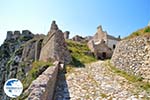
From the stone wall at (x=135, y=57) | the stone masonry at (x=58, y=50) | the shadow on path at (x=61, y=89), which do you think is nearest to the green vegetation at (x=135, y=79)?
the stone wall at (x=135, y=57)

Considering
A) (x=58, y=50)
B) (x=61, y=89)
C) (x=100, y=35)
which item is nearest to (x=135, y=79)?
(x=61, y=89)

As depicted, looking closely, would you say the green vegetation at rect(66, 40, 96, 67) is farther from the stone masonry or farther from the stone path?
the stone path

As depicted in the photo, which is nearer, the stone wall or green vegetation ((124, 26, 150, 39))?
the stone wall

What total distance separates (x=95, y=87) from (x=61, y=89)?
66.2 inches

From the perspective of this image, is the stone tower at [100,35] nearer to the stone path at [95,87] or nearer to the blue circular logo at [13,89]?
the stone path at [95,87]

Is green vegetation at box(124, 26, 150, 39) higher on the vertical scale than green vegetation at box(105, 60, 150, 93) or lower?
higher

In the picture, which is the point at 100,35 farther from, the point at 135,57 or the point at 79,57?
the point at 135,57

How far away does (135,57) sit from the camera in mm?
16844

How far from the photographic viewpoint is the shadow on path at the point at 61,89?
518 inches

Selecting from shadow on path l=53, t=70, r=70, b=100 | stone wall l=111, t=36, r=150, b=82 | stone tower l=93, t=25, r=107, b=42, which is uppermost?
stone tower l=93, t=25, r=107, b=42

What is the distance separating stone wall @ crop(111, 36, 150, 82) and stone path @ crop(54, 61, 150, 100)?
894 millimetres

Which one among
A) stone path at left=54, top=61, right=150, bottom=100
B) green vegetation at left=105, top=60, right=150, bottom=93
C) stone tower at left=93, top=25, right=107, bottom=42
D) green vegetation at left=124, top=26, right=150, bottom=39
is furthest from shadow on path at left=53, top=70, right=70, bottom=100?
stone tower at left=93, top=25, right=107, bottom=42

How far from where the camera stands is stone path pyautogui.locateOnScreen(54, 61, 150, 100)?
41.9 feet

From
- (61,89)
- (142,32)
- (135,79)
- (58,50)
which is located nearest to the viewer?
(61,89)
